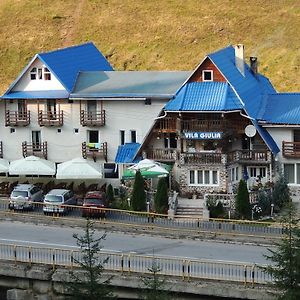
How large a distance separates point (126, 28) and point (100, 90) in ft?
179

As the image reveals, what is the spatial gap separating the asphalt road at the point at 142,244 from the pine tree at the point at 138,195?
393cm

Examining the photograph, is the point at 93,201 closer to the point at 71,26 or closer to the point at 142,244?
the point at 142,244

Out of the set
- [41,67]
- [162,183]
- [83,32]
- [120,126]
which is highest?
[83,32]

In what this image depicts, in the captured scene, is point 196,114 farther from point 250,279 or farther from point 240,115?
point 250,279

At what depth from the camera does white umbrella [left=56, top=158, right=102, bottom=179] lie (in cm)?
4981

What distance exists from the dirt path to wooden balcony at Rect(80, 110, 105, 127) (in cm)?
5401

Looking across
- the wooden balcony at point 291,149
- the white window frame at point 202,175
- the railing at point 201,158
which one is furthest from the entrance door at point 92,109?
the wooden balcony at point 291,149

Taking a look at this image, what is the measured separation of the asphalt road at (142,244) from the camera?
38.2 meters

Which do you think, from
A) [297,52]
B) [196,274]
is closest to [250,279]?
[196,274]

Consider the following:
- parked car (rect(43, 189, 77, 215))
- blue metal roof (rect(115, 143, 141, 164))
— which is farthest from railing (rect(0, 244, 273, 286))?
blue metal roof (rect(115, 143, 141, 164))

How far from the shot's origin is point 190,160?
161 feet

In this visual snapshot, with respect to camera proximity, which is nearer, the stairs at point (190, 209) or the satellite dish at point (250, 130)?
the stairs at point (190, 209)

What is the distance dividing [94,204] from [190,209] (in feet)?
17.3

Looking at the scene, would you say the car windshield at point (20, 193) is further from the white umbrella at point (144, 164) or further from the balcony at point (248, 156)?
the balcony at point (248, 156)
